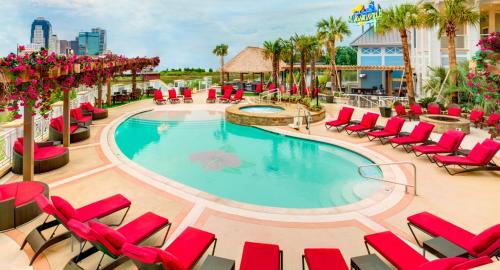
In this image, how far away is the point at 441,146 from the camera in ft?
32.9

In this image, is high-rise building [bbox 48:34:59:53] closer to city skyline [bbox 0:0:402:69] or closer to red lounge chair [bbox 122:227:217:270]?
red lounge chair [bbox 122:227:217:270]

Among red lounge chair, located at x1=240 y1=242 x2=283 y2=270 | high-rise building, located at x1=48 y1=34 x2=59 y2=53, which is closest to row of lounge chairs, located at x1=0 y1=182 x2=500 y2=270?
red lounge chair, located at x1=240 y1=242 x2=283 y2=270

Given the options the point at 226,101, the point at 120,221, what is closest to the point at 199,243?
the point at 120,221

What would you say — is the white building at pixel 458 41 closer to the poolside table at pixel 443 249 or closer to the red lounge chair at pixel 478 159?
the red lounge chair at pixel 478 159

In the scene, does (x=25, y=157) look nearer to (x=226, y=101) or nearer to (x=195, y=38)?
(x=226, y=101)

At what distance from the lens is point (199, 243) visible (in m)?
4.58

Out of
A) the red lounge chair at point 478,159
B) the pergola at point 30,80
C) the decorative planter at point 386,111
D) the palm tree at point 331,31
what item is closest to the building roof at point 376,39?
the palm tree at point 331,31

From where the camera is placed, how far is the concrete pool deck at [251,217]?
505cm

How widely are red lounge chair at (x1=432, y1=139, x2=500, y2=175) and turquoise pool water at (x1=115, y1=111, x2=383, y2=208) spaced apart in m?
1.94

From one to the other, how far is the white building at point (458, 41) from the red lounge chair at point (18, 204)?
21046 mm

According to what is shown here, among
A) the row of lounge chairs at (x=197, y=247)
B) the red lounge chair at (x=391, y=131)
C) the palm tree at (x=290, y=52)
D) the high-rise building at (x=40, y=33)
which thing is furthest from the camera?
the high-rise building at (x=40, y=33)

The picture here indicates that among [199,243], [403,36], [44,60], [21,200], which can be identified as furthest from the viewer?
[403,36]

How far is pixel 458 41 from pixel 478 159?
54.5 feet

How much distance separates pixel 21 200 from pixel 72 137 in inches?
263
